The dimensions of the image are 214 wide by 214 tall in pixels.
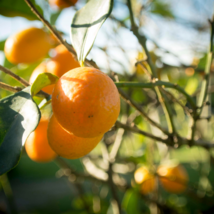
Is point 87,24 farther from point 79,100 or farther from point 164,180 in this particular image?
point 164,180

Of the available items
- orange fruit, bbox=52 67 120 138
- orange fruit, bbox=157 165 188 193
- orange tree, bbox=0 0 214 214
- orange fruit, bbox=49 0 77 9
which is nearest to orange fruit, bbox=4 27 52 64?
orange tree, bbox=0 0 214 214

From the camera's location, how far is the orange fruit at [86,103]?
30cm

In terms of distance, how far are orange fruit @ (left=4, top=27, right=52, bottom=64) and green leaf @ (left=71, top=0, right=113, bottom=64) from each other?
9.8 inches

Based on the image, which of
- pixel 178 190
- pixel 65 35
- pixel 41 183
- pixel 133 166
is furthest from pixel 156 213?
pixel 41 183

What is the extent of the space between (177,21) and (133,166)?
1.09 m

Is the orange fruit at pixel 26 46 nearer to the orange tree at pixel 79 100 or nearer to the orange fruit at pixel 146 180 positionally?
the orange tree at pixel 79 100

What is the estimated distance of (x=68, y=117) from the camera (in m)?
0.30

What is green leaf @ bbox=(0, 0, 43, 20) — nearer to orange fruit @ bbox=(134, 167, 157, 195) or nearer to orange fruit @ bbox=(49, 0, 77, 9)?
orange fruit @ bbox=(49, 0, 77, 9)

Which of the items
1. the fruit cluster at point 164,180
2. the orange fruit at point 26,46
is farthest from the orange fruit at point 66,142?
the fruit cluster at point 164,180

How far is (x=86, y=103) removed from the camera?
29 cm

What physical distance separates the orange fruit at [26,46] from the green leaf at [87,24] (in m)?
0.25

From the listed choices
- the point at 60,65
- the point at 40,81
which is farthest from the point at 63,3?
the point at 40,81

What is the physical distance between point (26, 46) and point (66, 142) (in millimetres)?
370

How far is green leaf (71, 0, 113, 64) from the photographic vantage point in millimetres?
359
